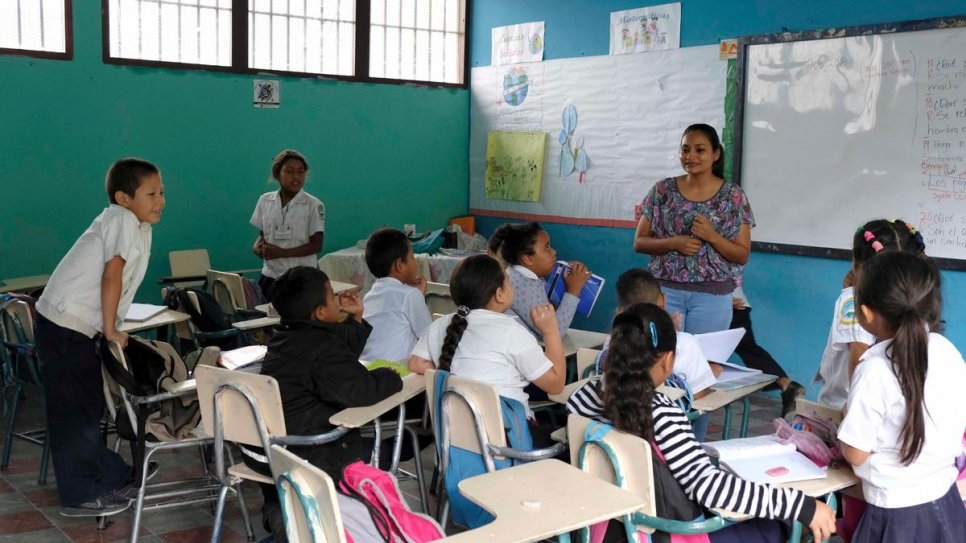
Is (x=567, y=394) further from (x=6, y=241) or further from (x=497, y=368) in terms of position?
(x=6, y=241)

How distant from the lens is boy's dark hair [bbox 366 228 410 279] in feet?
11.7

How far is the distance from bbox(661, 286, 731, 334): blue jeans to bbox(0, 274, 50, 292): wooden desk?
3.41m

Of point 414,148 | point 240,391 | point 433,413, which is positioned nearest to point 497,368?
point 433,413

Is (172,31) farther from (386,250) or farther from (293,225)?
(386,250)

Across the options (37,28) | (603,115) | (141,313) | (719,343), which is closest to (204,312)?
(141,313)

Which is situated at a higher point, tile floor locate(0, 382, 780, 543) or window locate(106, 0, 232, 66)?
window locate(106, 0, 232, 66)

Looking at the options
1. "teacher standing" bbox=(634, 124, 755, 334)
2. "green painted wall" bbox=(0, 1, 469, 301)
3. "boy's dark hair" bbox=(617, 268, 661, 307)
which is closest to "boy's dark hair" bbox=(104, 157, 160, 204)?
"boy's dark hair" bbox=(617, 268, 661, 307)

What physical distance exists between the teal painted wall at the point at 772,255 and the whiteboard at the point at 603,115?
4.3 inches

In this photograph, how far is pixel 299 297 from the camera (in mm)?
2840

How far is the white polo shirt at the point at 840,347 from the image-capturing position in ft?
8.63

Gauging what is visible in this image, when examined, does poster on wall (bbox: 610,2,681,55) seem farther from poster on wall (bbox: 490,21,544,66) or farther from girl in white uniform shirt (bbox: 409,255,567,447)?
girl in white uniform shirt (bbox: 409,255,567,447)

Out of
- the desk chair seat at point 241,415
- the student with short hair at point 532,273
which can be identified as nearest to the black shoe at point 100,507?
the desk chair seat at point 241,415

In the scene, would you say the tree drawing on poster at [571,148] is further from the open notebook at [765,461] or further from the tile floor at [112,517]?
the open notebook at [765,461]

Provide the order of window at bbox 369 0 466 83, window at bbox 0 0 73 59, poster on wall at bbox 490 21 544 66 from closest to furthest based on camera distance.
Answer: window at bbox 0 0 73 59 < poster on wall at bbox 490 21 544 66 < window at bbox 369 0 466 83
